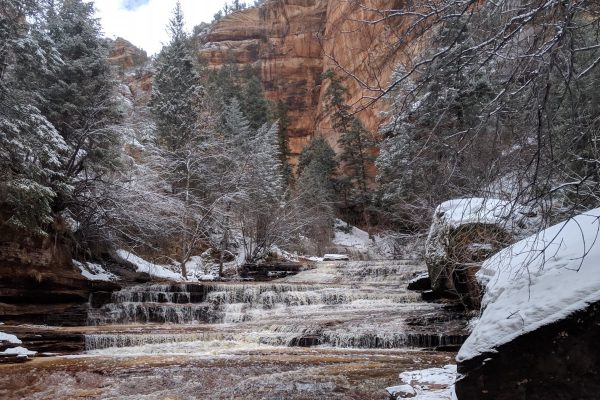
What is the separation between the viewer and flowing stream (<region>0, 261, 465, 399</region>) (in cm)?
610

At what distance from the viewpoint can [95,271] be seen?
53.3 feet

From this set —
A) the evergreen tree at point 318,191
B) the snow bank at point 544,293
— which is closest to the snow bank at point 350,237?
the evergreen tree at point 318,191

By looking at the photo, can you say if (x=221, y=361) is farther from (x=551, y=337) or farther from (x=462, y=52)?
(x=462, y=52)

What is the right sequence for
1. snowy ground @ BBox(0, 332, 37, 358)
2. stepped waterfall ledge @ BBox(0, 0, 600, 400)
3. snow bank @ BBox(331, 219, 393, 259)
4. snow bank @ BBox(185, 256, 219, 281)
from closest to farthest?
stepped waterfall ledge @ BBox(0, 0, 600, 400)
snowy ground @ BBox(0, 332, 37, 358)
snow bank @ BBox(185, 256, 219, 281)
snow bank @ BBox(331, 219, 393, 259)

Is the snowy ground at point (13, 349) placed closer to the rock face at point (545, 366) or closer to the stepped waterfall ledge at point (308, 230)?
the stepped waterfall ledge at point (308, 230)

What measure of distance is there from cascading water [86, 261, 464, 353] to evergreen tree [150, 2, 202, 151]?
12690mm

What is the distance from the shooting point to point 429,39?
3.44 metres

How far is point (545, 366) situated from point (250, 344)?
21.6ft

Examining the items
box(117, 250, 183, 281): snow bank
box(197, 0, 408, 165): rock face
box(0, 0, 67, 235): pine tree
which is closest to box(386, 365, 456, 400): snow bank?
box(0, 0, 67, 235): pine tree

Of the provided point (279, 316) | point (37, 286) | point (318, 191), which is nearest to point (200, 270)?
point (37, 286)

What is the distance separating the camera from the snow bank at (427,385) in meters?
4.96

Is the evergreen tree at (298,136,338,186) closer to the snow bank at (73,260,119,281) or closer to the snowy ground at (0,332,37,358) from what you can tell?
the snow bank at (73,260,119,281)

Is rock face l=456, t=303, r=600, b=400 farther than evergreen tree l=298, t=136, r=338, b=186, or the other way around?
evergreen tree l=298, t=136, r=338, b=186

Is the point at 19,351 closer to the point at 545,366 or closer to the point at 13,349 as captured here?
the point at 13,349
